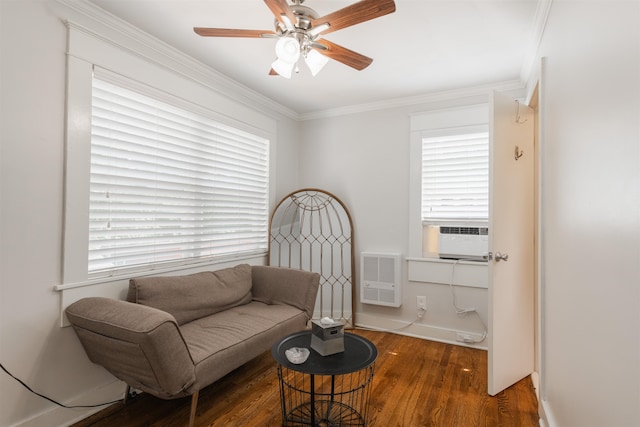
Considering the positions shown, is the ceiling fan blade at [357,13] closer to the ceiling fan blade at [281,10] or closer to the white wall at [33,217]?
the ceiling fan blade at [281,10]

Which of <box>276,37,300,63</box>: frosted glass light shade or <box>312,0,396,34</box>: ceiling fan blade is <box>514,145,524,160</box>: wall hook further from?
<box>276,37,300,63</box>: frosted glass light shade

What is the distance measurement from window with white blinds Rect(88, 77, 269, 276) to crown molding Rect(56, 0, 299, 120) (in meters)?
0.30

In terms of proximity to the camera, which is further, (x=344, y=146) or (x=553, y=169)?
(x=344, y=146)

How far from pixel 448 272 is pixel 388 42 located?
6.97 feet

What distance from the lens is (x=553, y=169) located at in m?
1.67

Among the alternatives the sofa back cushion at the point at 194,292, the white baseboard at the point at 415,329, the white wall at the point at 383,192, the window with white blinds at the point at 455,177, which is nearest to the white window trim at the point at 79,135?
the sofa back cushion at the point at 194,292

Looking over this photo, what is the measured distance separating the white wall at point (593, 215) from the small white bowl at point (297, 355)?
1158 mm

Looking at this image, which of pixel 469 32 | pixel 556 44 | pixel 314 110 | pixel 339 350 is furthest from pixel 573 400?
pixel 314 110

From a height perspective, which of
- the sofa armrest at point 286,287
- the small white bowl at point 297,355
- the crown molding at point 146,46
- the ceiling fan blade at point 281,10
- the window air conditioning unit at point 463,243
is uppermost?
the crown molding at point 146,46

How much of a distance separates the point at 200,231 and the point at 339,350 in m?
1.62

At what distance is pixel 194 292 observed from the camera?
7.96 feet

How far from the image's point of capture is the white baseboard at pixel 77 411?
1.79 meters

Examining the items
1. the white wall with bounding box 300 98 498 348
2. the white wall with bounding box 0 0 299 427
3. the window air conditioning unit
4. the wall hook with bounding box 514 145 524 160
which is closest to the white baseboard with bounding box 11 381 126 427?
the white wall with bounding box 0 0 299 427

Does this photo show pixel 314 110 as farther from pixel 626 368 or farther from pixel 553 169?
pixel 626 368
